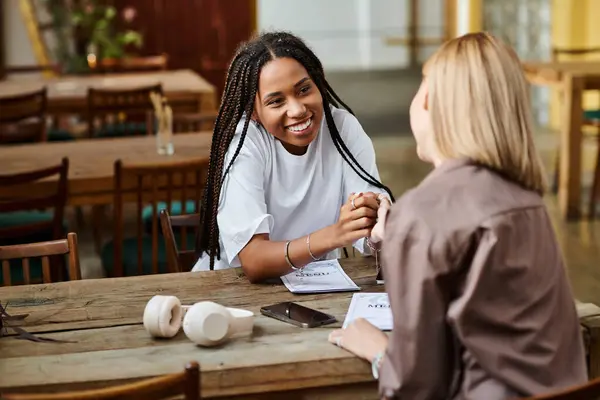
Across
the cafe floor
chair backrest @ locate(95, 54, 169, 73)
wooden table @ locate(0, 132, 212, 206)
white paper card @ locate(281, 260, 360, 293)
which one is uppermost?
white paper card @ locate(281, 260, 360, 293)

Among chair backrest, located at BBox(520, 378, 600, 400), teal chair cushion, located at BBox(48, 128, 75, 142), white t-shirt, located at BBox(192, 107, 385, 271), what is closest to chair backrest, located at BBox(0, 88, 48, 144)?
teal chair cushion, located at BBox(48, 128, 75, 142)

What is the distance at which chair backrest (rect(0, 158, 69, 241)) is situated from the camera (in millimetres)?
3275

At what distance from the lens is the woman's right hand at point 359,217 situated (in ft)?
7.32

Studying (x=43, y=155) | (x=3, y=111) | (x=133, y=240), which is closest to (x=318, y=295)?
(x=133, y=240)

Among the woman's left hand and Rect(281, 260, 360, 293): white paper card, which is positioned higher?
the woman's left hand

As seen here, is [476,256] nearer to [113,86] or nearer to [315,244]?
[315,244]

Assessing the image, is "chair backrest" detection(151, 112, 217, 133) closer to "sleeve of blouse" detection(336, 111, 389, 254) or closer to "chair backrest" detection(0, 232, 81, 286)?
"sleeve of blouse" detection(336, 111, 389, 254)

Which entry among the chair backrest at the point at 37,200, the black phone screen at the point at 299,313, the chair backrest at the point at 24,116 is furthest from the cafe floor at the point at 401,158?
the black phone screen at the point at 299,313

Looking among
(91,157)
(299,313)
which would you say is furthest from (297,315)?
(91,157)

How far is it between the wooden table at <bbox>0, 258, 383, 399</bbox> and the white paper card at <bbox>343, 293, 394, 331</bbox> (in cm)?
2

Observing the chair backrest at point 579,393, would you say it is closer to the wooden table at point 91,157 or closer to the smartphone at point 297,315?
the smartphone at point 297,315

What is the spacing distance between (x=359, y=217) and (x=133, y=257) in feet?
5.31

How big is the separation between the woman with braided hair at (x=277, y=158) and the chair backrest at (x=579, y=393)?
3.24 ft

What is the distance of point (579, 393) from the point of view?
1.41m
